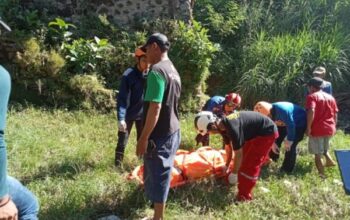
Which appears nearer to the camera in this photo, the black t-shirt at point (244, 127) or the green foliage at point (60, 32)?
the black t-shirt at point (244, 127)

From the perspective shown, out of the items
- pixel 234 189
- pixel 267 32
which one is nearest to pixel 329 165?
pixel 234 189

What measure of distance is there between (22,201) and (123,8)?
20.3ft

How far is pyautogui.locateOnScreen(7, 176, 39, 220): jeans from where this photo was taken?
9.15 ft

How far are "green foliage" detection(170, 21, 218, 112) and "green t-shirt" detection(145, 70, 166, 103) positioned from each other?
160 inches

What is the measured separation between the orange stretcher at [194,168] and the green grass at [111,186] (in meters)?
0.09

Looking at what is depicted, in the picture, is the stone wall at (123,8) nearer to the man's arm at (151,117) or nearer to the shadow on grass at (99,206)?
the shadow on grass at (99,206)

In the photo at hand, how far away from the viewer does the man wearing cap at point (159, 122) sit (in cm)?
399

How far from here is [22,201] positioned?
284cm

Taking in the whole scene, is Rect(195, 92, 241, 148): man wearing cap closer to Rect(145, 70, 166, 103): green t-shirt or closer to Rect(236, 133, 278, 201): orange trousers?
Rect(236, 133, 278, 201): orange trousers

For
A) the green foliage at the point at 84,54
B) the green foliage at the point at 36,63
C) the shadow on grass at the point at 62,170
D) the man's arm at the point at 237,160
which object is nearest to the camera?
the man's arm at the point at 237,160

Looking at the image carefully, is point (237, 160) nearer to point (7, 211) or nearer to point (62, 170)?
point (62, 170)

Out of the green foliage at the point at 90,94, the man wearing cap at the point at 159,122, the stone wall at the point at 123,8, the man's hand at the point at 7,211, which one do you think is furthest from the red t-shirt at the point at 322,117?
the man's hand at the point at 7,211

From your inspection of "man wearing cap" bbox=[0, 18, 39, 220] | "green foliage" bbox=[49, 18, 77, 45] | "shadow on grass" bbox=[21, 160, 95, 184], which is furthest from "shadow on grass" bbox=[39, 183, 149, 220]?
"green foliage" bbox=[49, 18, 77, 45]

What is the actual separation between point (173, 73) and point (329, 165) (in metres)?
3.02
